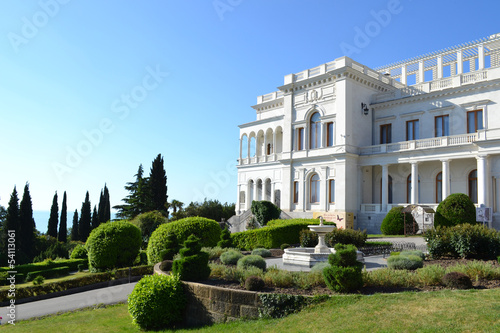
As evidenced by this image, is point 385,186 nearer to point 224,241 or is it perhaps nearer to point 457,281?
point 224,241

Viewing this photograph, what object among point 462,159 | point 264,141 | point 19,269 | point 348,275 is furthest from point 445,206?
point 19,269

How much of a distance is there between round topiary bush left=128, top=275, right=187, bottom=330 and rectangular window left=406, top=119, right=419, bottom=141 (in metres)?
30.4

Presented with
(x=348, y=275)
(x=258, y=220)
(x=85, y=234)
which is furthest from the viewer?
(x=85, y=234)

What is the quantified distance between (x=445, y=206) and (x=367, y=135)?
12600 mm

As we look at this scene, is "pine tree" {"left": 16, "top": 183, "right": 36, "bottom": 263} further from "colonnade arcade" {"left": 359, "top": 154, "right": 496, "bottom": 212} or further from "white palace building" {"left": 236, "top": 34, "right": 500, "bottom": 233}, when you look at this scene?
"colonnade arcade" {"left": 359, "top": 154, "right": 496, "bottom": 212}

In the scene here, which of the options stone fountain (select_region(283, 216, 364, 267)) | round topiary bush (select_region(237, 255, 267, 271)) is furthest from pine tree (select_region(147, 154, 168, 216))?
round topiary bush (select_region(237, 255, 267, 271))

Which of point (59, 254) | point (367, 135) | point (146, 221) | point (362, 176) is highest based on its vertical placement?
point (367, 135)

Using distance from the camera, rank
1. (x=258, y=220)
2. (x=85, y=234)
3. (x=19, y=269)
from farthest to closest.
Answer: (x=85, y=234) < (x=258, y=220) < (x=19, y=269)

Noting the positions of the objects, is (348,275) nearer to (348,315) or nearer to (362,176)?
(348,315)

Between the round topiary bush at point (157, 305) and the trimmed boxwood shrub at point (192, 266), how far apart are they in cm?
52

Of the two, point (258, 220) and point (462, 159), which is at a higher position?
point (462, 159)

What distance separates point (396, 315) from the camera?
25.4ft

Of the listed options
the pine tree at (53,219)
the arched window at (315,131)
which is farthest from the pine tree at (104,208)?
the arched window at (315,131)

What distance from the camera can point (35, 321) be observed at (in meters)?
13.0
